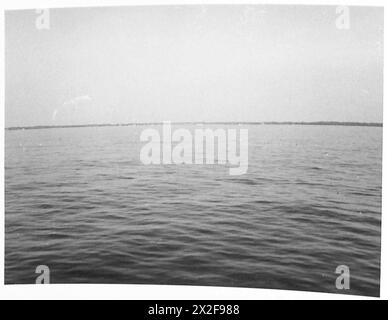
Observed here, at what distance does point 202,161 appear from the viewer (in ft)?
83.6

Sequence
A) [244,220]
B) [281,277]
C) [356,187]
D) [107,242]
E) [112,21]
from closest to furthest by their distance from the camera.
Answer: [281,277], [112,21], [107,242], [244,220], [356,187]

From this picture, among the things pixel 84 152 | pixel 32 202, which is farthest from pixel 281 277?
pixel 84 152

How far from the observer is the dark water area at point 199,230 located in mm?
7680

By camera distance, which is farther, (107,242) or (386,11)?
(107,242)

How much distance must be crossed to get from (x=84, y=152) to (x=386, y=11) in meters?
23.3

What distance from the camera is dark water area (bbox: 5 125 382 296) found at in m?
7.68

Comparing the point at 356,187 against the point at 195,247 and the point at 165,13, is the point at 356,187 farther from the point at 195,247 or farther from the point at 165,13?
the point at 165,13

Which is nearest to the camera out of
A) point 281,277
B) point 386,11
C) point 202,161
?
point 386,11

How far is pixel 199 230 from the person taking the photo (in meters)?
9.80

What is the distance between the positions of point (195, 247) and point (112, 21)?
5731mm

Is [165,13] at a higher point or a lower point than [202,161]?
higher

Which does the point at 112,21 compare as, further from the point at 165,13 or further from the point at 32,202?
the point at 32,202
